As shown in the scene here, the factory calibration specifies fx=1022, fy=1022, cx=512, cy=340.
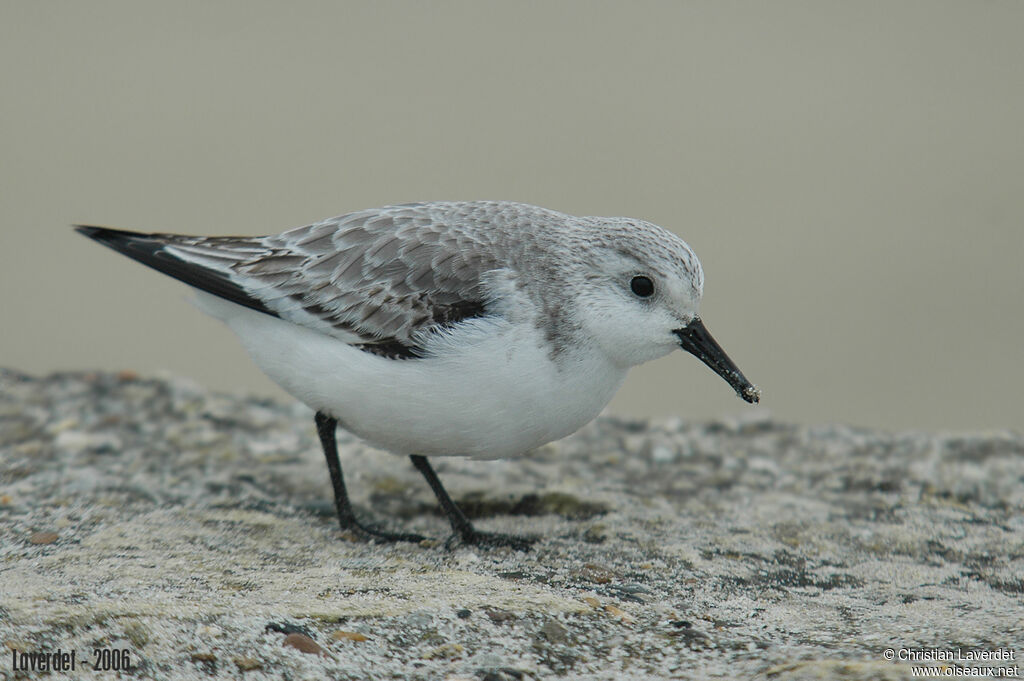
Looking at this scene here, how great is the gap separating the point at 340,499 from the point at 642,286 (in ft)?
6.58

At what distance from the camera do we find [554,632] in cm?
404

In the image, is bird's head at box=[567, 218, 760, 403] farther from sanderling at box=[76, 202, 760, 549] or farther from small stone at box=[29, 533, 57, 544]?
small stone at box=[29, 533, 57, 544]

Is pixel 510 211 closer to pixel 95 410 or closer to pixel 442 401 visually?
pixel 442 401

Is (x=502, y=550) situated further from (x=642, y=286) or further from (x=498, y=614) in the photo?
(x=642, y=286)

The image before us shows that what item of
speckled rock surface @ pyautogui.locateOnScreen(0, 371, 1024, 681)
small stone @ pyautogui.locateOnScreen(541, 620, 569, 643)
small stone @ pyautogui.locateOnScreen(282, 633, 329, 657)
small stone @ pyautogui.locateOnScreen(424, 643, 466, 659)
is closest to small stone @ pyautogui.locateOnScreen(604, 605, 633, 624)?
speckled rock surface @ pyautogui.locateOnScreen(0, 371, 1024, 681)

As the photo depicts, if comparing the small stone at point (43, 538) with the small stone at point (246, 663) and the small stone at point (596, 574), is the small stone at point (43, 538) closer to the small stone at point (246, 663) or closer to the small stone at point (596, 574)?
the small stone at point (246, 663)

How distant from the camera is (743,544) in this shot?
5.36 meters

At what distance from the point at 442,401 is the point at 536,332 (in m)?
0.56

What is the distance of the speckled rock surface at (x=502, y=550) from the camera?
3855 millimetres

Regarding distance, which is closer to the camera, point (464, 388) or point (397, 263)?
point (464, 388)

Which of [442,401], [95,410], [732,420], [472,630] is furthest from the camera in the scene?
[732,420]

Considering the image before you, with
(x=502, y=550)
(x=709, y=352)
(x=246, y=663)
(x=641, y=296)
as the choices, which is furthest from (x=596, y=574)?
(x=246, y=663)

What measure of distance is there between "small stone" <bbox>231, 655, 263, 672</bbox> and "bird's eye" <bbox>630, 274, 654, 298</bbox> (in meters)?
2.49

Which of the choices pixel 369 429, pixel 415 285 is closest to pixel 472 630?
pixel 369 429
